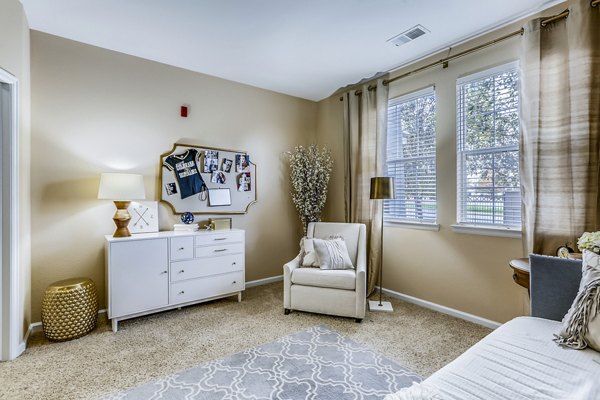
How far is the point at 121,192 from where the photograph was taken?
2627mm

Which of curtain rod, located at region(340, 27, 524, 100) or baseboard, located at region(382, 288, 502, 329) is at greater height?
curtain rod, located at region(340, 27, 524, 100)

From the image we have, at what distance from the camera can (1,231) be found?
2.10 metres

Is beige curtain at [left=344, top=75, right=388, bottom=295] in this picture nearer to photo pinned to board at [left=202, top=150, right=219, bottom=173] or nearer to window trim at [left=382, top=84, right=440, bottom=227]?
window trim at [left=382, top=84, right=440, bottom=227]

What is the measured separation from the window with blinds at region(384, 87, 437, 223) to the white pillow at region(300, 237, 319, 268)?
1.04 meters

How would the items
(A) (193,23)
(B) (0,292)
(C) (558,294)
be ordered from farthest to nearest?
(A) (193,23) → (B) (0,292) → (C) (558,294)

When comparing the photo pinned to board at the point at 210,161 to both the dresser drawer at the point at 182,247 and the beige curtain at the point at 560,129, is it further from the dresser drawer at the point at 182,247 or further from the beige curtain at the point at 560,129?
the beige curtain at the point at 560,129

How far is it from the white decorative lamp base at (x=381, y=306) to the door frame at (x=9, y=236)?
2.98 m

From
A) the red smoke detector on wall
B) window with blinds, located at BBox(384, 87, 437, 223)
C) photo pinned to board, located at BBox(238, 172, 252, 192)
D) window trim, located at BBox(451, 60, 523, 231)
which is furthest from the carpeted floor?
the red smoke detector on wall

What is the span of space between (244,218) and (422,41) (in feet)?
9.15

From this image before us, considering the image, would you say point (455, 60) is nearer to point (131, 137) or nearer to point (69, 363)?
point (131, 137)

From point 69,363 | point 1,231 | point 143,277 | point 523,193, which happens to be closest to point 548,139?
point 523,193

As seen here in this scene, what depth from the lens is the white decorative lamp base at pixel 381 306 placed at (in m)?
→ 3.04

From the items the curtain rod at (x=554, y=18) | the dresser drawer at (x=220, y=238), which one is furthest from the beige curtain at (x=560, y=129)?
the dresser drawer at (x=220, y=238)

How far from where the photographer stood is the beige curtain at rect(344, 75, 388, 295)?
11.4ft
